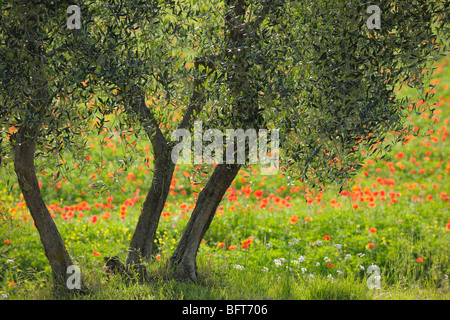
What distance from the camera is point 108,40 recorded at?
18.4 ft

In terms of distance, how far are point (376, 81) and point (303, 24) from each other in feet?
3.60

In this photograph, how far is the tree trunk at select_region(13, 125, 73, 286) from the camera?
6246 mm

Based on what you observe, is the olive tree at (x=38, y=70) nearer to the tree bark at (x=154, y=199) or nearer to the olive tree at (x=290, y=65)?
the olive tree at (x=290, y=65)

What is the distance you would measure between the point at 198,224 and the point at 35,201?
7.30 ft

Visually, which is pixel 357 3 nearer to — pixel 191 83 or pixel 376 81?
pixel 376 81

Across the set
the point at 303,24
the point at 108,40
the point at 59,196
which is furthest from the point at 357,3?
the point at 59,196

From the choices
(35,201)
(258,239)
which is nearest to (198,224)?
(35,201)

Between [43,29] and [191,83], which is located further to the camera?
[191,83]

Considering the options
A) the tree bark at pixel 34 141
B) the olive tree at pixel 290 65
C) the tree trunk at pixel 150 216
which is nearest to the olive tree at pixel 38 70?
the tree bark at pixel 34 141

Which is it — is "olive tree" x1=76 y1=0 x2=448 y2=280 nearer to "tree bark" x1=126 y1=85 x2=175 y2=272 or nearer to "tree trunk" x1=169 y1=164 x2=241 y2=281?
"tree bark" x1=126 y1=85 x2=175 y2=272

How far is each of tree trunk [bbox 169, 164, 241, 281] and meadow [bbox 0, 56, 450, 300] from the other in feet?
0.62

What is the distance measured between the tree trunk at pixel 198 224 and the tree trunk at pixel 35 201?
155cm

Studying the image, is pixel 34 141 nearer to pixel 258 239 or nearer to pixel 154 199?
pixel 154 199

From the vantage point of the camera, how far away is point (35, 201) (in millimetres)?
6574
